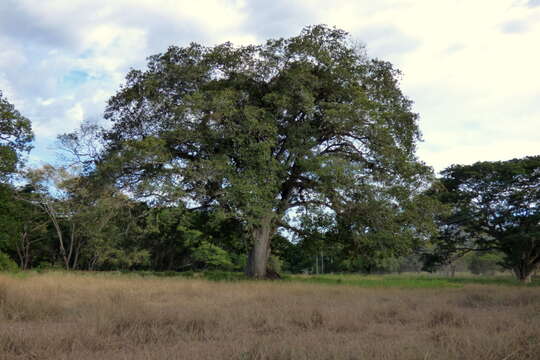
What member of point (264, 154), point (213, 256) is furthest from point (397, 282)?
point (213, 256)

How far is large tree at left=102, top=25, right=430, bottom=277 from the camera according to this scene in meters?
17.7

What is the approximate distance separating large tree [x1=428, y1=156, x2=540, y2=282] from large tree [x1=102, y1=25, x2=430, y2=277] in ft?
36.3

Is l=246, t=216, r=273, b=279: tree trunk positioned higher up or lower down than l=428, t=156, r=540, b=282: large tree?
lower down

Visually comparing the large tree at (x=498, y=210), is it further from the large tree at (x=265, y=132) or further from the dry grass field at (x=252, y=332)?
the dry grass field at (x=252, y=332)

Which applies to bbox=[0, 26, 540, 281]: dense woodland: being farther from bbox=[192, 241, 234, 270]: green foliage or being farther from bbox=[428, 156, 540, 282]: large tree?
bbox=[192, 241, 234, 270]: green foliage

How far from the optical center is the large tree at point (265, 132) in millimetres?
17703

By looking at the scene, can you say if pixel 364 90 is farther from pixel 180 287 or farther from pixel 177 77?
pixel 180 287

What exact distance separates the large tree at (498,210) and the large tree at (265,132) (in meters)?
11.1

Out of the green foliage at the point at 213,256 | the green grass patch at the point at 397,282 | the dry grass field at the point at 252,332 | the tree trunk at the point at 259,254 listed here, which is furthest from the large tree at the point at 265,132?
the green foliage at the point at 213,256

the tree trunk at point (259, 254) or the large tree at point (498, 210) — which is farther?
the large tree at point (498, 210)

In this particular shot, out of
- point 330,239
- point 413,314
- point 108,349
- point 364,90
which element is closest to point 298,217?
point 330,239

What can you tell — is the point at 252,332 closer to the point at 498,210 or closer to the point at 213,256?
the point at 498,210

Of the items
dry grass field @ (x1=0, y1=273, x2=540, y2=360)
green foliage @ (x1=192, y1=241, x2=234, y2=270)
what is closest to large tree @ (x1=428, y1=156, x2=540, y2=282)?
dry grass field @ (x1=0, y1=273, x2=540, y2=360)

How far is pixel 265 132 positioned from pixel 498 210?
62.4ft
